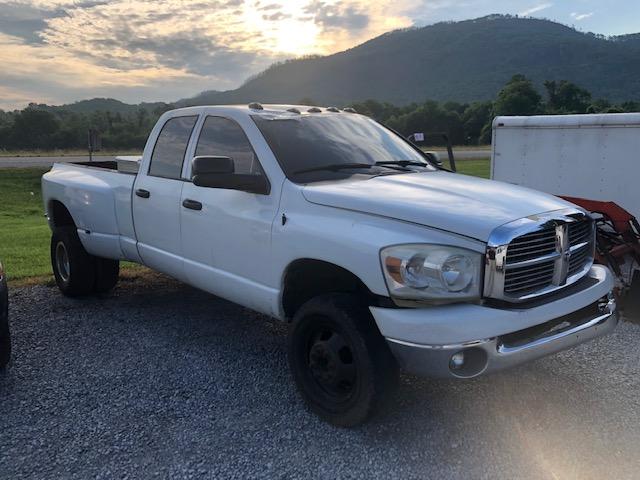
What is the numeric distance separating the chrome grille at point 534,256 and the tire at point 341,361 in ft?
2.30

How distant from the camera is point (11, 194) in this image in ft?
70.3

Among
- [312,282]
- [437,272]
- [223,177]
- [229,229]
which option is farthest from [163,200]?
[437,272]

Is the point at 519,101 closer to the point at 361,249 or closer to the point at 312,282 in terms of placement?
the point at 312,282

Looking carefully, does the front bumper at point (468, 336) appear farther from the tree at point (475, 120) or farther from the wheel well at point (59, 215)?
the tree at point (475, 120)

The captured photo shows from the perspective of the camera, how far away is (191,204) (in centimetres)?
442

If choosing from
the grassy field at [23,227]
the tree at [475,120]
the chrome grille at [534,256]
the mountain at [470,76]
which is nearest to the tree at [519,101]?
the tree at [475,120]

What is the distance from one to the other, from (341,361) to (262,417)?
2.16 feet

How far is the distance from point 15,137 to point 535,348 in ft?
192

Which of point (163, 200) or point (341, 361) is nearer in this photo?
point (341, 361)

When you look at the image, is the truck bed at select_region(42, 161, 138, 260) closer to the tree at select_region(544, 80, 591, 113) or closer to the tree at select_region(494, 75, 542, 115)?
the tree at select_region(494, 75, 542, 115)

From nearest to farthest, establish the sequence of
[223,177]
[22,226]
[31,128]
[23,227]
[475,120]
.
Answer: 1. [223,177]
2. [23,227]
3. [22,226]
4. [31,128]
5. [475,120]

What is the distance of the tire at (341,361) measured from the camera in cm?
317

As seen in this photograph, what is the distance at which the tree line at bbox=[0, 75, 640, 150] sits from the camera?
48219 mm

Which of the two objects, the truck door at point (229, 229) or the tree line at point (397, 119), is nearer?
the truck door at point (229, 229)
